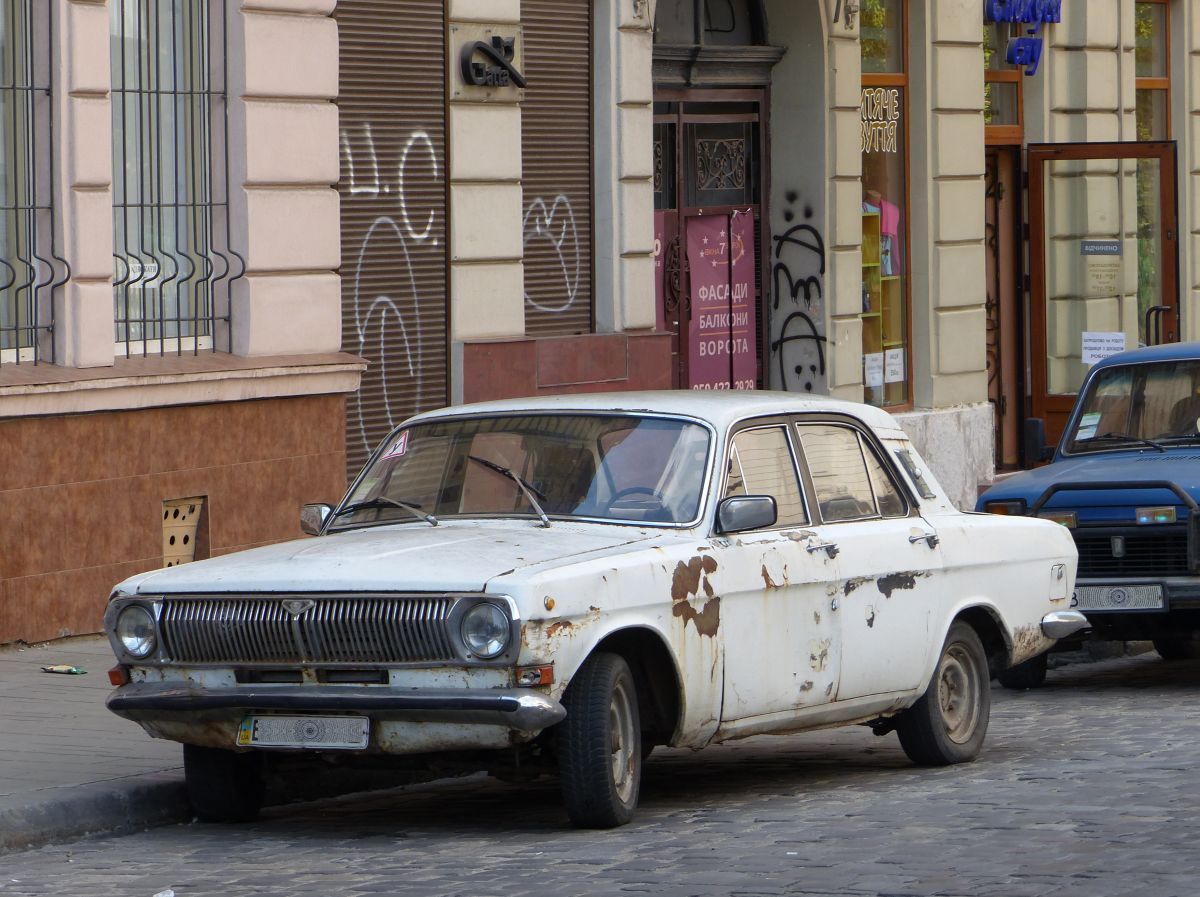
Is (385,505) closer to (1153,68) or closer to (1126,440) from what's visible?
(1126,440)

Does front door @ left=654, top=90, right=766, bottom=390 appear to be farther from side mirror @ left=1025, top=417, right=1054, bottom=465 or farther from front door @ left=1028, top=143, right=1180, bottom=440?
side mirror @ left=1025, top=417, right=1054, bottom=465

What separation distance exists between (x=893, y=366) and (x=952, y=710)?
37.3ft

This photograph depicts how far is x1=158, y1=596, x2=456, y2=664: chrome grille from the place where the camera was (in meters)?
7.54

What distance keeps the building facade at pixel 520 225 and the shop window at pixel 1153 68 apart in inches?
1.8

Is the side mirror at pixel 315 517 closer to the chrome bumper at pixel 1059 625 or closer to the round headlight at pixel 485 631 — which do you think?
the round headlight at pixel 485 631

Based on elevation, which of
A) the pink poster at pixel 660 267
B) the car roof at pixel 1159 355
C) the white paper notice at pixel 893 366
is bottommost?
the car roof at pixel 1159 355

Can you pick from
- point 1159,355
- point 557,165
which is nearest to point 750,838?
point 1159,355

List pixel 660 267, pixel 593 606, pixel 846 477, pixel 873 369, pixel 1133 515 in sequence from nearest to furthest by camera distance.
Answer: pixel 593 606 → pixel 846 477 → pixel 1133 515 → pixel 660 267 → pixel 873 369

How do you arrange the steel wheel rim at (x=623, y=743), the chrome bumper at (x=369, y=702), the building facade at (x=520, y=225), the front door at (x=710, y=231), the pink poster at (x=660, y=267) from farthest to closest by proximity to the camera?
the front door at (x=710, y=231)
the pink poster at (x=660, y=267)
the building facade at (x=520, y=225)
the steel wheel rim at (x=623, y=743)
the chrome bumper at (x=369, y=702)

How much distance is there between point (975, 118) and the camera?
21297mm

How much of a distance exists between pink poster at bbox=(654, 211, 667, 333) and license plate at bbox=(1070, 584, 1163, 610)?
21.8ft

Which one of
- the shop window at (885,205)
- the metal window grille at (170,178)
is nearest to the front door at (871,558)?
the metal window grille at (170,178)

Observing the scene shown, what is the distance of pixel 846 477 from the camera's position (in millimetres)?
9273

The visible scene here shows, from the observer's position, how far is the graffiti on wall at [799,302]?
1942 cm
